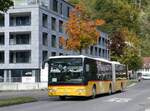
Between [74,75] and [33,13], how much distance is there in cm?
4334

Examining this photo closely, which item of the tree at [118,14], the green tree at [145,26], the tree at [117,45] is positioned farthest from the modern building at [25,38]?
the green tree at [145,26]

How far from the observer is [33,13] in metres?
74.2

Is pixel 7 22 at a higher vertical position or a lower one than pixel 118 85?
higher

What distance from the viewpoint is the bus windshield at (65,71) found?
3194 centimetres

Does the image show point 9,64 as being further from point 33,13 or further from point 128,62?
point 128,62

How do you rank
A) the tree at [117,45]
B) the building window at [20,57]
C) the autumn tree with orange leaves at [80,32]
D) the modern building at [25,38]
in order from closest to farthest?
1. the autumn tree with orange leaves at [80,32]
2. the modern building at [25,38]
3. the building window at [20,57]
4. the tree at [117,45]

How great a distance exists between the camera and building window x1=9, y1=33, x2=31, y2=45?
251 ft

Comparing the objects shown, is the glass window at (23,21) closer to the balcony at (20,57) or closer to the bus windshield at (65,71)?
the balcony at (20,57)

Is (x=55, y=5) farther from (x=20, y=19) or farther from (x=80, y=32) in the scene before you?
(x=80, y=32)

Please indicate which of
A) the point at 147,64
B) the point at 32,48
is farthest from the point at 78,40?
the point at 147,64

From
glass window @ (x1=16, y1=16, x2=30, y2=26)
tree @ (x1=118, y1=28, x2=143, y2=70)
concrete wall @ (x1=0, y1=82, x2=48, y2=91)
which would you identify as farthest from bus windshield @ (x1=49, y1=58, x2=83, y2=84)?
tree @ (x1=118, y1=28, x2=143, y2=70)

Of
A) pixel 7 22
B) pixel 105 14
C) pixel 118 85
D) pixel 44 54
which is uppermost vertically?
pixel 105 14

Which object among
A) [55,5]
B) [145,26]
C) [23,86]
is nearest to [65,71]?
[23,86]

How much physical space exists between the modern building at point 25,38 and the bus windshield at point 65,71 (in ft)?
133
